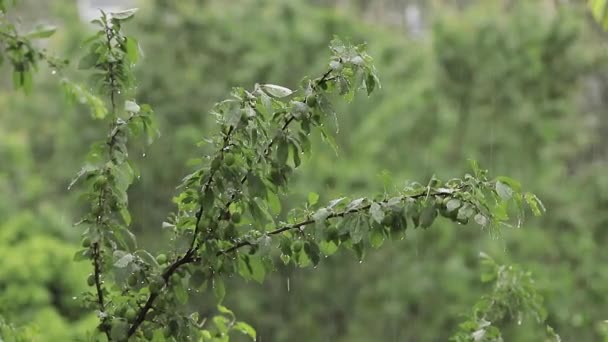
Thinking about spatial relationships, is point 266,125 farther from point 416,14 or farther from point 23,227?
point 416,14

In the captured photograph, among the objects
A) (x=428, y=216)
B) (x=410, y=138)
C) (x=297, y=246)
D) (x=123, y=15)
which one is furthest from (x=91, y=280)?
(x=410, y=138)

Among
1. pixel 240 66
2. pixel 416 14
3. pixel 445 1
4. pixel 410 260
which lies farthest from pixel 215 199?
pixel 416 14

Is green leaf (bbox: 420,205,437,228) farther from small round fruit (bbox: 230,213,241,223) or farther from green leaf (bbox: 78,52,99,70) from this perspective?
green leaf (bbox: 78,52,99,70)

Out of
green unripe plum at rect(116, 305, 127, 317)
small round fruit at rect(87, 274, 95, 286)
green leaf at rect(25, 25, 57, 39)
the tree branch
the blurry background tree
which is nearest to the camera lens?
the tree branch

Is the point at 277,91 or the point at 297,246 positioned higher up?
the point at 277,91

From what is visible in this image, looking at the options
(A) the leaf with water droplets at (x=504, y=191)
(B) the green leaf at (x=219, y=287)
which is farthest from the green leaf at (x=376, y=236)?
(B) the green leaf at (x=219, y=287)

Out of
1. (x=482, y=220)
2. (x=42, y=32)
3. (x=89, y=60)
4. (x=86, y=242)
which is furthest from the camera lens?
(x=42, y=32)

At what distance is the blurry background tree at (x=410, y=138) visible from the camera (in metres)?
10.3

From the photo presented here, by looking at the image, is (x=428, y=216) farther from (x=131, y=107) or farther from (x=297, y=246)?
(x=131, y=107)

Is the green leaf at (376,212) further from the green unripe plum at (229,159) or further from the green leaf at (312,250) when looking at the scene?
the green unripe plum at (229,159)

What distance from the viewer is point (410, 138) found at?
1073 centimetres

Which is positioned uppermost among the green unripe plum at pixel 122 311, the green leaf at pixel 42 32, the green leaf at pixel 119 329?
the green leaf at pixel 42 32

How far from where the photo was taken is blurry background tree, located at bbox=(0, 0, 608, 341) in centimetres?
1027

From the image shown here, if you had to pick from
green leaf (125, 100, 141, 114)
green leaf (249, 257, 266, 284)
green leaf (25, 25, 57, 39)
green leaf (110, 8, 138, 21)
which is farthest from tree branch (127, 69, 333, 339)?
green leaf (25, 25, 57, 39)
